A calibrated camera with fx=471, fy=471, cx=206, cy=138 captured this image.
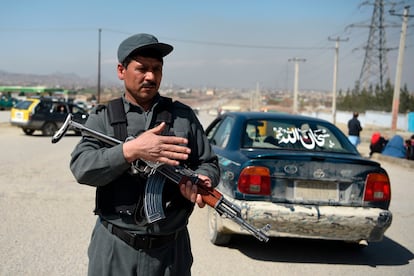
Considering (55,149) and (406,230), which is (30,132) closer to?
(55,149)

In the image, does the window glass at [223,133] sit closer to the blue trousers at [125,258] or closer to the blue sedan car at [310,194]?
the blue sedan car at [310,194]

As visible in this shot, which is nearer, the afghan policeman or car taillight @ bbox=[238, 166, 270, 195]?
the afghan policeman

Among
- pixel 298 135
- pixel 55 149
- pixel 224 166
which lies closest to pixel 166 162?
pixel 224 166

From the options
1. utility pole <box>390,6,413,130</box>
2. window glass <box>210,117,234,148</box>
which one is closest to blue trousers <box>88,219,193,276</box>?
window glass <box>210,117,234,148</box>

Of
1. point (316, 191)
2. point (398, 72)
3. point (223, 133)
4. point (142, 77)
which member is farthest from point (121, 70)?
point (398, 72)

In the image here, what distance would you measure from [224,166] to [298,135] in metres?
1.13

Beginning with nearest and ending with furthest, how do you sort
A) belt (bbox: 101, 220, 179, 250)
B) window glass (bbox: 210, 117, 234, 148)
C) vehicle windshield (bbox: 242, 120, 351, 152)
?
belt (bbox: 101, 220, 179, 250) → vehicle windshield (bbox: 242, 120, 351, 152) → window glass (bbox: 210, 117, 234, 148)

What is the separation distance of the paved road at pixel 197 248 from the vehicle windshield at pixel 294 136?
1.21 m

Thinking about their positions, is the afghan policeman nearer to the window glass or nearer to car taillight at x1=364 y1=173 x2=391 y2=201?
car taillight at x1=364 y1=173 x2=391 y2=201

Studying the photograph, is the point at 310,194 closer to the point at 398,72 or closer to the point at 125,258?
the point at 125,258

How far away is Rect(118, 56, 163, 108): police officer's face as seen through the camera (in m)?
2.25

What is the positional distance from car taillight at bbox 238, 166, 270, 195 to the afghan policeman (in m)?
2.37

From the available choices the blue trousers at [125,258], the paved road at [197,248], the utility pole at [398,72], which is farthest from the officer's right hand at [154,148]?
the utility pole at [398,72]

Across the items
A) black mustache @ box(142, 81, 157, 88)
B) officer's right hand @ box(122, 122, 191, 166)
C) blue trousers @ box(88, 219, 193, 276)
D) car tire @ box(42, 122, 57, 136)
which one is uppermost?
black mustache @ box(142, 81, 157, 88)
